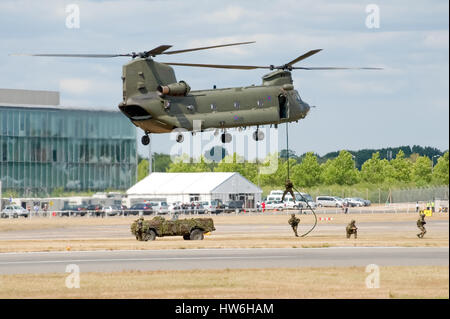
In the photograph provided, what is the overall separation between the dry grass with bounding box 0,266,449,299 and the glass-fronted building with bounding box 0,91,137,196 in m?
106

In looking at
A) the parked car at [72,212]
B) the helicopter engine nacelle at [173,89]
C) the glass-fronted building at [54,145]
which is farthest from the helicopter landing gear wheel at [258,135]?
the glass-fronted building at [54,145]

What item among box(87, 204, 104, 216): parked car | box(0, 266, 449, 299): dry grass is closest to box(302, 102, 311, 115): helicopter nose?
box(0, 266, 449, 299): dry grass

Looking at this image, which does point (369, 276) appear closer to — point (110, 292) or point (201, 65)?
point (110, 292)

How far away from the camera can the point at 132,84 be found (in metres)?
64.0

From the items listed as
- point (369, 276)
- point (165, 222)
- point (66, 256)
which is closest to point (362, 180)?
point (165, 222)

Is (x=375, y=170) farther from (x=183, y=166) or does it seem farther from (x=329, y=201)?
(x=183, y=166)

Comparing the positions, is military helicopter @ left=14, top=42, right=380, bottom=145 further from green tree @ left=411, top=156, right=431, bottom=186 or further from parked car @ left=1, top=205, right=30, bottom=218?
green tree @ left=411, top=156, right=431, bottom=186

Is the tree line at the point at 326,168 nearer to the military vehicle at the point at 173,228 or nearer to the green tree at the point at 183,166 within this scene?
the green tree at the point at 183,166

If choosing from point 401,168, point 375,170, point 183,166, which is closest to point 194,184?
point 401,168

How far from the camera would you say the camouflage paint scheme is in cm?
6338

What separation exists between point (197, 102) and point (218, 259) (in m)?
22.4

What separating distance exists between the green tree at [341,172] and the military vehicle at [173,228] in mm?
99616

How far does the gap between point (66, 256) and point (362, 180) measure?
11409 centimetres

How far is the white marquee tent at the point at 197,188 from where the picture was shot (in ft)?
411
